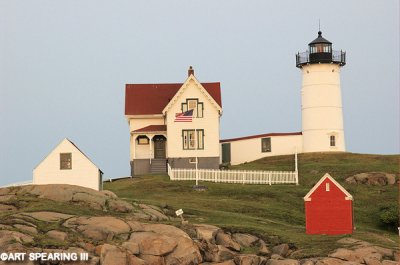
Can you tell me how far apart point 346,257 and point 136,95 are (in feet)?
139

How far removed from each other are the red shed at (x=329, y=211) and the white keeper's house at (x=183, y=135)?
25055 millimetres

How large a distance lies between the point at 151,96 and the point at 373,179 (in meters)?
22.2

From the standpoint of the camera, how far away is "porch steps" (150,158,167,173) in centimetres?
7494

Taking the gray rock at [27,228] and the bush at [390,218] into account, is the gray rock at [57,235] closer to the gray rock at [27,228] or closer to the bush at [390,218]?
the gray rock at [27,228]

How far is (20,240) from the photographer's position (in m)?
35.8

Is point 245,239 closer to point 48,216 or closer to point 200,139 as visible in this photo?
point 48,216

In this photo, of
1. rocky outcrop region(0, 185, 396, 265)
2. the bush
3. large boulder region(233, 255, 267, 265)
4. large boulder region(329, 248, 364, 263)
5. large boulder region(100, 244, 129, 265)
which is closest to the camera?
large boulder region(100, 244, 129, 265)

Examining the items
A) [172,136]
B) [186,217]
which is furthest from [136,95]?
[186,217]

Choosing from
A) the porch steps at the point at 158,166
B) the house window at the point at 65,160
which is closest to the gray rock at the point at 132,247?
the house window at the point at 65,160

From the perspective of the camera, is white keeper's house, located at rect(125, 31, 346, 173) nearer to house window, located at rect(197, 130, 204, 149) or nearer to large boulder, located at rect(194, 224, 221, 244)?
house window, located at rect(197, 130, 204, 149)

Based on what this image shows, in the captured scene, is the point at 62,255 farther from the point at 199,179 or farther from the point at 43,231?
the point at 199,179

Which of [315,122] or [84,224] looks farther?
[315,122]

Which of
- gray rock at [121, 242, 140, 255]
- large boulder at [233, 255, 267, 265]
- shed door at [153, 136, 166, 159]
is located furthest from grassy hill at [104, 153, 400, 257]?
gray rock at [121, 242, 140, 255]

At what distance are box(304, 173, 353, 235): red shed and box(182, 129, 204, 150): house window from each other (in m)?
26.4
